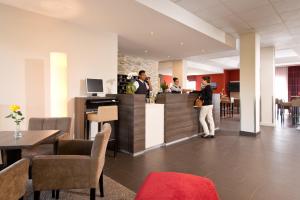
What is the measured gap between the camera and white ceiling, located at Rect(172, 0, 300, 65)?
4.41 m

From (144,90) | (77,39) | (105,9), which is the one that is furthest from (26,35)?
(144,90)

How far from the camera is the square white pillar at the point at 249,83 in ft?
20.5

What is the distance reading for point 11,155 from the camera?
225cm

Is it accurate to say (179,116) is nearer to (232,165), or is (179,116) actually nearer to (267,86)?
(232,165)

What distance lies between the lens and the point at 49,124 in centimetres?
323

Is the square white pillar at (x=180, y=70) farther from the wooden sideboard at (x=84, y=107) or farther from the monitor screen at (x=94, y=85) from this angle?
the wooden sideboard at (x=84, y=107)

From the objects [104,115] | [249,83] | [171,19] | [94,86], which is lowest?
[104,115]

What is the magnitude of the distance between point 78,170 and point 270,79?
8.54 m

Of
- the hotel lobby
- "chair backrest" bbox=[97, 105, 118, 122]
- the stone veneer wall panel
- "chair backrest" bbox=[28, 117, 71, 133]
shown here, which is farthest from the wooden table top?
the stone veneer wall panel

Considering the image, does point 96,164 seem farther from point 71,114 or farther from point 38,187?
point 71,114

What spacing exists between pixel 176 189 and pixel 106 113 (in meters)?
2.71

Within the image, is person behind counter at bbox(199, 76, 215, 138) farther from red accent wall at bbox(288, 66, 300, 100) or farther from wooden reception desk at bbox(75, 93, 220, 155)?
red accent wall at bbox(288, 66, 300, 100)

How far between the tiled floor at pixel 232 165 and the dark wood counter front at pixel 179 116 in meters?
0.35

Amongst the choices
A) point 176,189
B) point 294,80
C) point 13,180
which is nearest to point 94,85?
point 13,180
